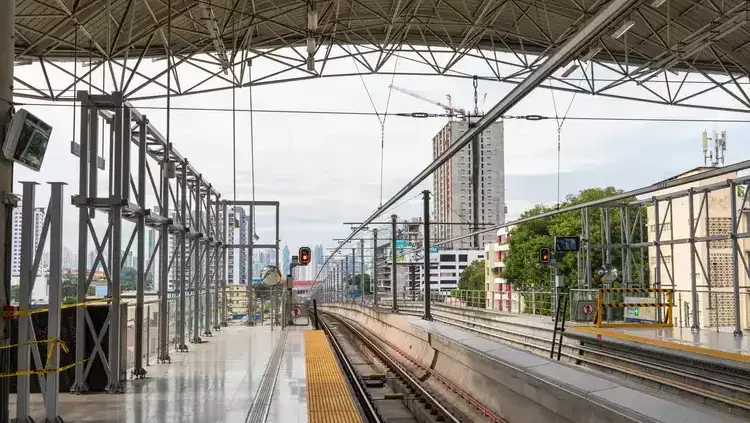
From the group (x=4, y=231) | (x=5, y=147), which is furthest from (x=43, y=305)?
(x=5, y=147)

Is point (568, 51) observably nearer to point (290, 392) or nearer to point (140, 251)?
point (290, 392)

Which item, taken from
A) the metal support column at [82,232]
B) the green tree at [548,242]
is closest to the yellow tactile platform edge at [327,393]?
the metal support column at [82,232]

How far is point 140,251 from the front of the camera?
36.8ft

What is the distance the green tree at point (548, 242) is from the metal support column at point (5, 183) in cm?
4305

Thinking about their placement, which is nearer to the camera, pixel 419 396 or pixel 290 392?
pixel 290 392

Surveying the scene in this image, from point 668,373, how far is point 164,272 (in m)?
8.77

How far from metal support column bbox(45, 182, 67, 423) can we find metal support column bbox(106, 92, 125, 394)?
2.10m

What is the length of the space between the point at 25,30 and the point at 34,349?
1413cm

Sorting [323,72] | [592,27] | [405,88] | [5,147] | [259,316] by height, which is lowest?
[259,316]

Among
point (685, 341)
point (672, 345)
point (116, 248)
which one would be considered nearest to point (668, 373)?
point (672, 345)

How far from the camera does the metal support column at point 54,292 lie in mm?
7758

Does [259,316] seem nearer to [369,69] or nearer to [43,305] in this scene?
[369,69]

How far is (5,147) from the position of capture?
22.6ft

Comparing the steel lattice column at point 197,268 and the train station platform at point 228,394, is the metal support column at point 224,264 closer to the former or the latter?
the steel lattice column at point 197,268
